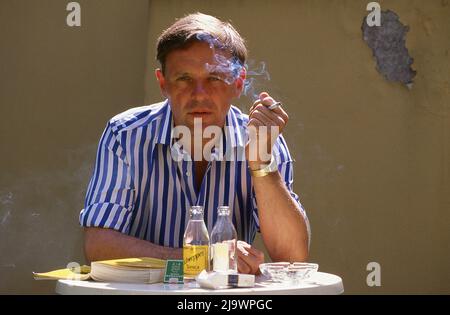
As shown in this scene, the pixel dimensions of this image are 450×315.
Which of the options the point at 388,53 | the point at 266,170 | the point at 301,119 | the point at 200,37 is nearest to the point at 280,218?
the point at 266,170

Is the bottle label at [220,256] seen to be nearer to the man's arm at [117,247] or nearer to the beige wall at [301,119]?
the man's arm at [117,247]

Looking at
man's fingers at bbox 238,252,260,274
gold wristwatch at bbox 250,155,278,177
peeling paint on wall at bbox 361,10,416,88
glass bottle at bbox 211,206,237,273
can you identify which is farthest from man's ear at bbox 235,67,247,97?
peeling paint on wall at bbox 361,10,416,88

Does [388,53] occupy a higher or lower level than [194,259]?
higher

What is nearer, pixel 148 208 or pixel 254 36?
pixel 148 208

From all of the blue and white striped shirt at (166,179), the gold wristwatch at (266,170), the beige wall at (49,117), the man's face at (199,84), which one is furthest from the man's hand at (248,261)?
the beige wall at (49,117)

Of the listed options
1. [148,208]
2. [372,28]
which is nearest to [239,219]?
[148,208]

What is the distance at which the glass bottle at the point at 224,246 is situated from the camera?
9.01ft

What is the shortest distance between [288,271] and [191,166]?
2.70 ft

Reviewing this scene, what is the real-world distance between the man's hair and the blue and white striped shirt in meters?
0.32

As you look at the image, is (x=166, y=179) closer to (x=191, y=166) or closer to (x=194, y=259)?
(x=191, y=166)

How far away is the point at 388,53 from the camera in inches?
208

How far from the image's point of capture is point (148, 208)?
11.1 ft

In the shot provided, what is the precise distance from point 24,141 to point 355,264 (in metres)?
2.26
